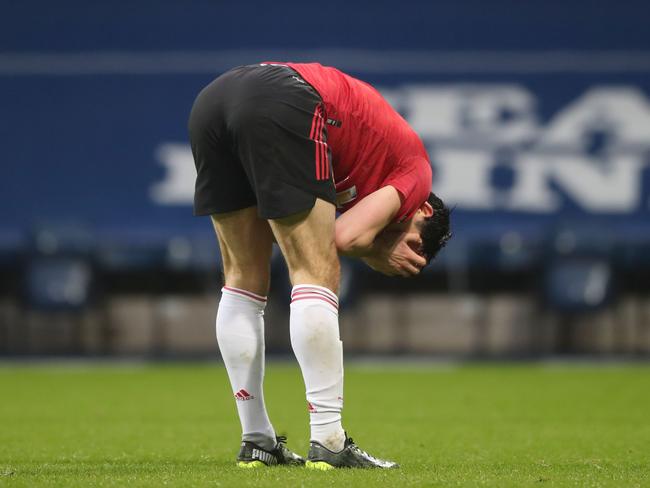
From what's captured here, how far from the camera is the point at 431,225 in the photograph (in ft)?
11.2

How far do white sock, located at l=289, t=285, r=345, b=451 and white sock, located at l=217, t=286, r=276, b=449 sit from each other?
257 mm

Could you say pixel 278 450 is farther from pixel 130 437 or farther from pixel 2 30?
pixel 2 30

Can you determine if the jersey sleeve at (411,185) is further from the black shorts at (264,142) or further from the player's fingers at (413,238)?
the black shorts at (264,142)

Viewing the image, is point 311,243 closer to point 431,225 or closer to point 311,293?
point 311,293

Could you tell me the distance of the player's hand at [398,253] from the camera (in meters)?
3.36

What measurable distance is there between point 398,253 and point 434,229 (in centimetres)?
15

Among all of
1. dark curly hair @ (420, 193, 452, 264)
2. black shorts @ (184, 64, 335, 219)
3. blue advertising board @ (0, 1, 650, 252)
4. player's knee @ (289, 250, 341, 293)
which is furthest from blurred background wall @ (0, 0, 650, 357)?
player's knee @ (289, 250, 341, 293)

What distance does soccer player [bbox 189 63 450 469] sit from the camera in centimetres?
310

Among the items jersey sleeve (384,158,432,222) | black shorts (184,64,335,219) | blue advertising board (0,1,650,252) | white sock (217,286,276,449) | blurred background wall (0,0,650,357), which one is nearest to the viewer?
black shorts (184,64,335,219)

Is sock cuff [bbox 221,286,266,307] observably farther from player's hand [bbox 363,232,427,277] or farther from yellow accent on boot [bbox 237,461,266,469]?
yellow accent on boot [bbox 237,461,266,469]

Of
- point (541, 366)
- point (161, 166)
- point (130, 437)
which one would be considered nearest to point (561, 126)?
point (541, 366)

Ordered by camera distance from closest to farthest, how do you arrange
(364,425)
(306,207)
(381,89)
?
(306,207) → (364,425) → (381,89)

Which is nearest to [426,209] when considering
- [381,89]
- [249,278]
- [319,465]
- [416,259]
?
[416,259]

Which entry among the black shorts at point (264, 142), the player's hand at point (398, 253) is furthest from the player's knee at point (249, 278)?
the player's hand at point (398, 253)
